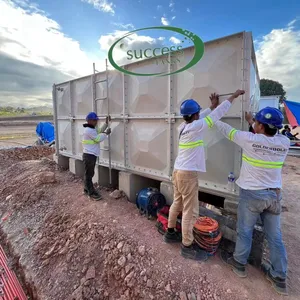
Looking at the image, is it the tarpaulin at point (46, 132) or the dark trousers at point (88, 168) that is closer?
the dark trousers at point (88, 168)

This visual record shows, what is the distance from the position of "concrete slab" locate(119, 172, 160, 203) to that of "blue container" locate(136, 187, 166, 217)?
2.04ft

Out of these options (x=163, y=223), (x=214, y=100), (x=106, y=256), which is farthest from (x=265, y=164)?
(x=106, y=256)

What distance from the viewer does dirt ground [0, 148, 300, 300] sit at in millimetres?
2594

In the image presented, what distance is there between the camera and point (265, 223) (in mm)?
2670

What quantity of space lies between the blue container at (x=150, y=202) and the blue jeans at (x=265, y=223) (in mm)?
1644

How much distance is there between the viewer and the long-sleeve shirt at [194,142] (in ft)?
9.21

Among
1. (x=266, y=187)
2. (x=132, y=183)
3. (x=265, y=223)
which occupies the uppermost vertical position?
(x=266, y=187)

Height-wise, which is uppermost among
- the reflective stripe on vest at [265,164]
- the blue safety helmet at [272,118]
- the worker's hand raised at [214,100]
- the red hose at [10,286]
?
the worker's hand raised at [214,100]

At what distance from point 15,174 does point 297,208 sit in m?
8.95

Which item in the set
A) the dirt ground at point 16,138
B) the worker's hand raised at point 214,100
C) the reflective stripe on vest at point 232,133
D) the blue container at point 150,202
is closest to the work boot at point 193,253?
the blue container at point 150,202

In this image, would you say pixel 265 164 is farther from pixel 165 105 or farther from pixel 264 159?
pixel 165 105

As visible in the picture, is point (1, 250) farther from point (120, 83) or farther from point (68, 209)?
point (120, 83)

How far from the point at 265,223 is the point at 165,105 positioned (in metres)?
2.50

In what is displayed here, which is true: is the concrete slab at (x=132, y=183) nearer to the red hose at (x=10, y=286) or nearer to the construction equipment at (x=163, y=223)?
the construction equipment at (x=163, y=223)
